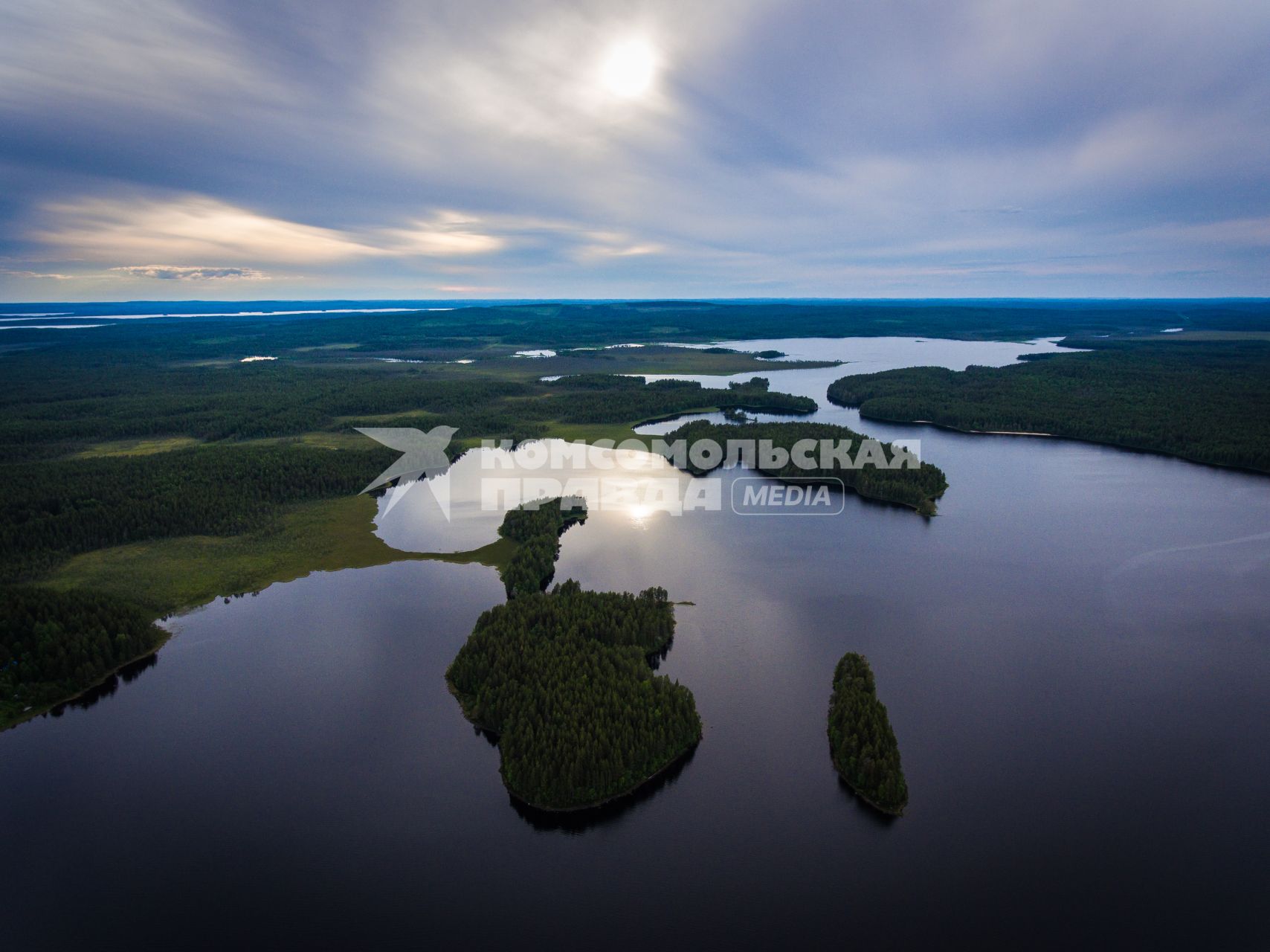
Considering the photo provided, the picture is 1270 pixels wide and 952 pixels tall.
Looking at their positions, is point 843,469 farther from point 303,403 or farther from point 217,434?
point 303,403

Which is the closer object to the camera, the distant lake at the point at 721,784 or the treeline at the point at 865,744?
the distant lake at the point at 721,784

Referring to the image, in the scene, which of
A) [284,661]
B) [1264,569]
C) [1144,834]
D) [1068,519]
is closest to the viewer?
[1144,834]

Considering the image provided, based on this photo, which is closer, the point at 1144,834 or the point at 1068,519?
the point at 1144,834

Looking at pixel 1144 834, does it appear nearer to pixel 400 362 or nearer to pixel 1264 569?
pixel 1264 569

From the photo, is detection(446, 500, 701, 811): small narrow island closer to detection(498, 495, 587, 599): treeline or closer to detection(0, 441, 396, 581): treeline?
detection(498, 495, 587, 599): treeline

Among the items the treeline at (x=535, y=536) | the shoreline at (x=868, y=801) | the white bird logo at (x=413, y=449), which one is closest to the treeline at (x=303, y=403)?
the white bird logo at (x=413, y=449)

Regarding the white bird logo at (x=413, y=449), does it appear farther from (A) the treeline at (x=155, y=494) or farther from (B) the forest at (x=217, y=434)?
(B) the forest at (x=217, y=434)

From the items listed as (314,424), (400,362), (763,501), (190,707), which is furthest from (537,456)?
(400,362)
